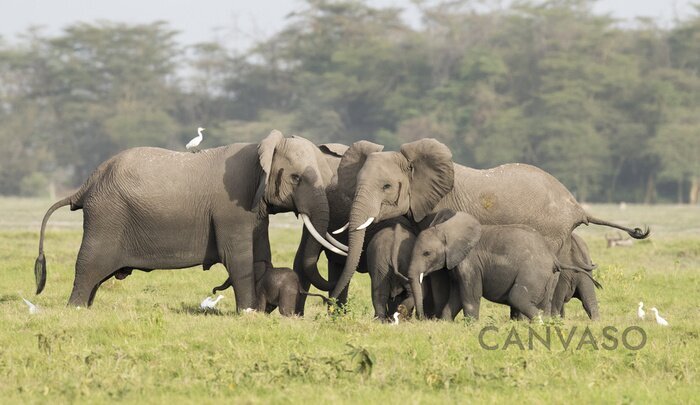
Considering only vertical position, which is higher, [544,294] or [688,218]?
[544,294]

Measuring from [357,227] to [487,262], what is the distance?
1.30 m

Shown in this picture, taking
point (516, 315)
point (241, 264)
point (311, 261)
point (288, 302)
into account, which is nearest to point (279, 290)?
point (288, 302)

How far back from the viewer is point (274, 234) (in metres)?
28.6

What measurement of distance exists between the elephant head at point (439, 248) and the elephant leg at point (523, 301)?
58 centimetres

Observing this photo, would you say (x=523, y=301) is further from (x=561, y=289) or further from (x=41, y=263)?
(x=41, y=263)

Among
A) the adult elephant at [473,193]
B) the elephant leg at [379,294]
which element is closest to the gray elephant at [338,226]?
the adult elephant at [473,193]

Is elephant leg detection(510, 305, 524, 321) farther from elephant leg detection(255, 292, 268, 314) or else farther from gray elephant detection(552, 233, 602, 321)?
elephant leg detection(255, 292, 268, 314)

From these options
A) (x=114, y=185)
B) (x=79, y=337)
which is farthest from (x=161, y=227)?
(x=79, y=337)

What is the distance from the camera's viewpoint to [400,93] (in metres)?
84.0

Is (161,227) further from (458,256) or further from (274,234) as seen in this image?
(274,234)

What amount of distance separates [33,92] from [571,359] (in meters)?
85.8

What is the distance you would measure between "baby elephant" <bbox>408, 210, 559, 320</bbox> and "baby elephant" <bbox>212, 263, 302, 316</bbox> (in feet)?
4.09

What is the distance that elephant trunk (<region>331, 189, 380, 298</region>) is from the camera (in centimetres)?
1276

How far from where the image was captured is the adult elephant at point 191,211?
44.0 ft
